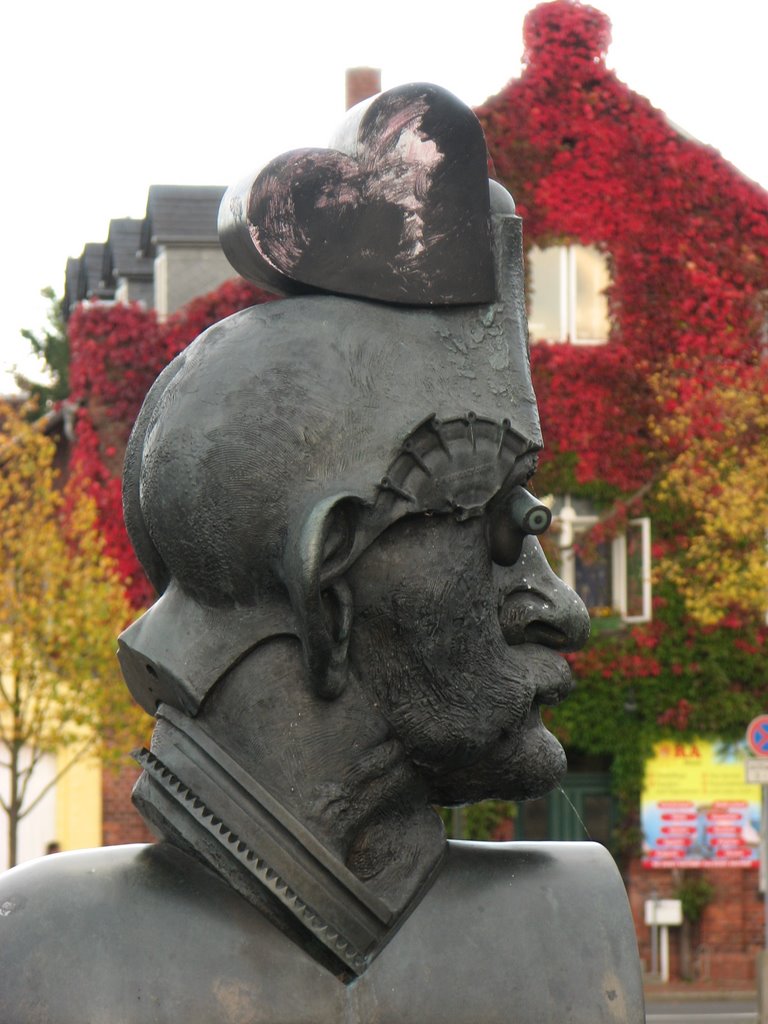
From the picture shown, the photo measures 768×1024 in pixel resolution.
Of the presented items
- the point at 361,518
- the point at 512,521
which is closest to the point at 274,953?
the point at 361,518

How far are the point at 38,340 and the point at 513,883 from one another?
35921 mm

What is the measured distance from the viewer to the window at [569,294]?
2252 cm

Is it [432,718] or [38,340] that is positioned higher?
[38,340]

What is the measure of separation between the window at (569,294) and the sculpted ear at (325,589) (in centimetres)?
1928

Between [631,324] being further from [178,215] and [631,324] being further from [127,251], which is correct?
[127,251]

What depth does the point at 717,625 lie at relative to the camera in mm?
22469

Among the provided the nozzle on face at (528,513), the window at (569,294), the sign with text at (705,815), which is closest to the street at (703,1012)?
the sign with text at (705,815)

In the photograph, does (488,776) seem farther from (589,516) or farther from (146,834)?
(146,834)

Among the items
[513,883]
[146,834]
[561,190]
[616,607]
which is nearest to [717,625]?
[616,607]

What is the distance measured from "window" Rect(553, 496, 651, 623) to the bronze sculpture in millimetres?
18530

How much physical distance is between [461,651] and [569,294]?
19363mm

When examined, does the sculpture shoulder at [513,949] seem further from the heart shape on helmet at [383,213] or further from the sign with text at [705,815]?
the sign with text at [705,815]

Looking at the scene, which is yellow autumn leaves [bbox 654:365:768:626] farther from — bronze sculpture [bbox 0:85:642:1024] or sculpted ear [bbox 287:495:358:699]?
sculpted ear [bbox 287:495:358:699]

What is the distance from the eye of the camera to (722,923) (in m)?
22.5
